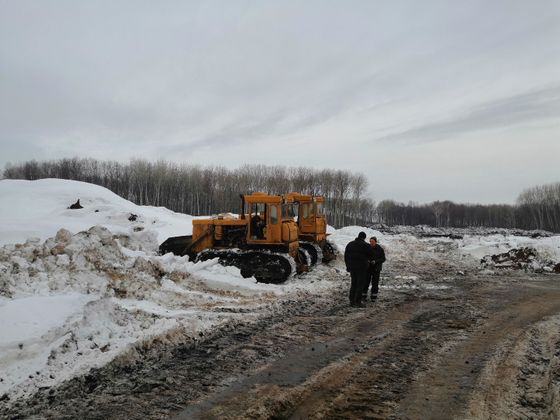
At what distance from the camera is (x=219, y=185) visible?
7181 centimetres

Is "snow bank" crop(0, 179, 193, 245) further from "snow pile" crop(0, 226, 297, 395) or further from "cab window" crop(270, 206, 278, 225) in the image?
"snow pile" crop(0, 226, 297, 395)

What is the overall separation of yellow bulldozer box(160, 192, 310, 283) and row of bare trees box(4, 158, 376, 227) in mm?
50852

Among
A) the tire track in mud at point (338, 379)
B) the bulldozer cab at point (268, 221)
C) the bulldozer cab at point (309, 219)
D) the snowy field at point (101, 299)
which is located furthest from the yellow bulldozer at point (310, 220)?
the tire track in mud at point (338, 379)

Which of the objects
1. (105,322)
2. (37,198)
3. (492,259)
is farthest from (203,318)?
(37,198)

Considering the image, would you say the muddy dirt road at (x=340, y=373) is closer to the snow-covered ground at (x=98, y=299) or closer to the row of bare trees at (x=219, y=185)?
the snow-covered ground at (x=98, y=299)

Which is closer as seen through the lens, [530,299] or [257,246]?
[530,299]

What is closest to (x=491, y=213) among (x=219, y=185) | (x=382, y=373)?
(x=219, y=185)

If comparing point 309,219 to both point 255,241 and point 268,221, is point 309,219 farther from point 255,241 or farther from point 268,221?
point 255,241

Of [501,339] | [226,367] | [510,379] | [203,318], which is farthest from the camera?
[203,318]

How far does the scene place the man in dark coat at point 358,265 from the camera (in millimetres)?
9922

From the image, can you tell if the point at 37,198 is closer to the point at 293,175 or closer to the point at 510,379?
the point at 510,379

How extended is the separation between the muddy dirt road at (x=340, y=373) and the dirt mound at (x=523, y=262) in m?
10.2

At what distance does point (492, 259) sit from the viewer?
2059cm

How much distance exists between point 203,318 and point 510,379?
5.03 meters
